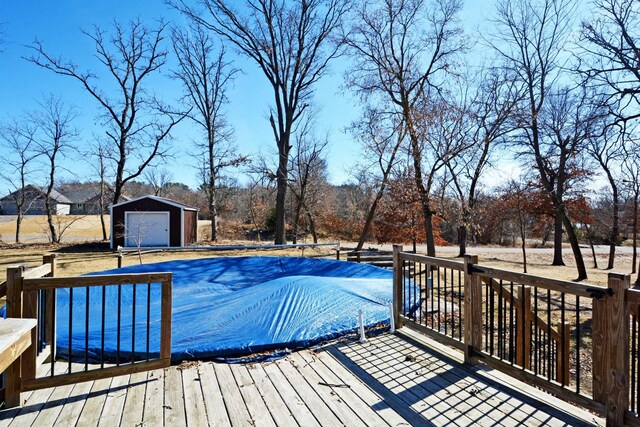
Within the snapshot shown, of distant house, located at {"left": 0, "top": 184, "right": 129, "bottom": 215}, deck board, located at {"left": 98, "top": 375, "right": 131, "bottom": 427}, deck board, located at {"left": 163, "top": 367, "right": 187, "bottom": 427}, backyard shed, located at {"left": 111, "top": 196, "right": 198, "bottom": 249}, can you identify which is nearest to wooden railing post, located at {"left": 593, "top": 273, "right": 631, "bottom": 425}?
deck board, located at {"left": 163, "top": 367, "right": 187, "bottom": 427}

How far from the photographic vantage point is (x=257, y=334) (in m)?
3.85

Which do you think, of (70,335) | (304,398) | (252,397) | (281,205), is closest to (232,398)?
(252,397)

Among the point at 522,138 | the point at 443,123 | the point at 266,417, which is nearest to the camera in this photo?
the point at 266,417

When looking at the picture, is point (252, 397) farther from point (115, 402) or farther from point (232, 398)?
point (115, 402)

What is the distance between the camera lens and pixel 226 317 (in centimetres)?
441

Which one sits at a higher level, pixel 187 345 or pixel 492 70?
pixel 492 70

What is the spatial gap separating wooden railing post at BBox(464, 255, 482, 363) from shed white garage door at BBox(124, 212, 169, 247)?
16.3m

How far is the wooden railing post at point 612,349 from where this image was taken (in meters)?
2.14

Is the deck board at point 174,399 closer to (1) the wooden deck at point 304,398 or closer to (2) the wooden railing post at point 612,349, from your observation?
(1) the wooden deck at point 304,398

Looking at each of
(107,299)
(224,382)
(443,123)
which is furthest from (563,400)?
(443,123)

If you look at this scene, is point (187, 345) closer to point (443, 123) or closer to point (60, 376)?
point (60, 376)

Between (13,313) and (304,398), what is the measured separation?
6.82ft

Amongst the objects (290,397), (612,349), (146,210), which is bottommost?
(290,397)

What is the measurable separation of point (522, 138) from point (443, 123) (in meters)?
4.77
